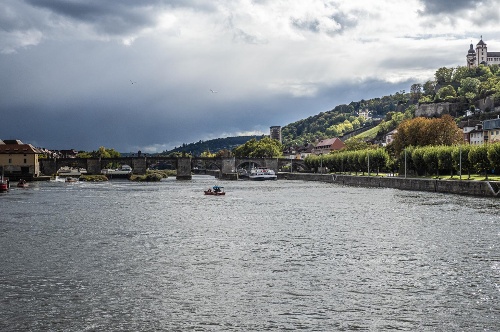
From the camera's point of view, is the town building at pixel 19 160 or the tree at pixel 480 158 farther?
the town building at pixel 19 160

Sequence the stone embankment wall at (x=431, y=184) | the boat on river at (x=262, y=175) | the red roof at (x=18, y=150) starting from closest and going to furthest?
the stone embankment wall at (x=431, y=184), the red roof at (x=18, y=150), the boat on river at (x=262, y=175)

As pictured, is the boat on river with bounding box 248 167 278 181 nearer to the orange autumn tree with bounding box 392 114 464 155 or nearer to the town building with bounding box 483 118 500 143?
the orange autumn tree with bounding box 392 114 464 155

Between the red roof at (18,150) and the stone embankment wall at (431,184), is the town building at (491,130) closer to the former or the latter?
the stone embankment wall at (431,184)

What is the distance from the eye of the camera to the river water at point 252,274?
19844 millimetres

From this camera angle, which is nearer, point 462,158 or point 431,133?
point 462,158

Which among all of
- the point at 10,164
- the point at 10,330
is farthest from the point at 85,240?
the point at 10,164

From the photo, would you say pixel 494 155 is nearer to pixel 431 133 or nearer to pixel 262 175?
pixel 431 133

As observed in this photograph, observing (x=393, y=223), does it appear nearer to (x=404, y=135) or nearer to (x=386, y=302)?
Answer: (x=386, y=302)

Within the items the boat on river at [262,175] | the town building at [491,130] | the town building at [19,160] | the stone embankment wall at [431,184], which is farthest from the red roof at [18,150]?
the town building at [491,130]

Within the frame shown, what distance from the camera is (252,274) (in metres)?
26.9

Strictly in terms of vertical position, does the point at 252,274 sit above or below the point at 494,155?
below

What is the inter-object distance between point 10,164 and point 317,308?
14459 centimetres

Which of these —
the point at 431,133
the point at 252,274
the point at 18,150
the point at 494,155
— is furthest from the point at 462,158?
the point at 18,150

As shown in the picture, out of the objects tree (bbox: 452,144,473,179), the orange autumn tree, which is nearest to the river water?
tree (bbox: 452,144,473,179)
